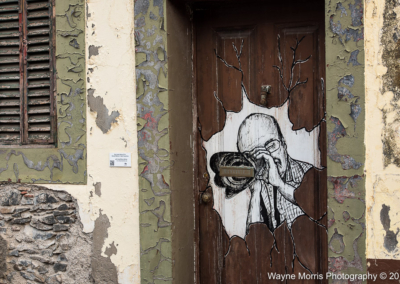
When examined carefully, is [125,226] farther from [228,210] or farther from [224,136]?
[224,136]

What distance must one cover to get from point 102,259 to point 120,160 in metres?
0.79

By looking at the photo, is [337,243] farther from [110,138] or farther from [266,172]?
[110,138]

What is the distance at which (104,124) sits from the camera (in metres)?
2.81

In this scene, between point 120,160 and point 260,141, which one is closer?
point 120,160

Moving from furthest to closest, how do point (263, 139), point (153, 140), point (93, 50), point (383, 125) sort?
point (263, 139) < point (93, 50) < point (153, 140) < point (383, 125)

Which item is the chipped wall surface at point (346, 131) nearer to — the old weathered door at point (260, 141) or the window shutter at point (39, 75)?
the old weathered door at point (260, 141)

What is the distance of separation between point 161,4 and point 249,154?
1333 millimetres

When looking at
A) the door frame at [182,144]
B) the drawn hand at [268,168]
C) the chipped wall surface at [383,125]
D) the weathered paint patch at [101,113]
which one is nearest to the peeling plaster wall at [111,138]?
the weathered paint patch at [101,113]

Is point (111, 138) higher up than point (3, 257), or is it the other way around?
point (111, 138)

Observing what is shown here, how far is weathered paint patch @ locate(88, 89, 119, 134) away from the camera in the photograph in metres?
2.80

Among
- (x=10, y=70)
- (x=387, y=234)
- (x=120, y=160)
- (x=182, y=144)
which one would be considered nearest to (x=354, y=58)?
(x=387, y=234)

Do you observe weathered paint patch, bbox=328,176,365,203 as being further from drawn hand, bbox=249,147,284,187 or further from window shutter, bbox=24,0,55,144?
window shutter, bbox=24,0,55,144

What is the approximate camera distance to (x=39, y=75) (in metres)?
3.02

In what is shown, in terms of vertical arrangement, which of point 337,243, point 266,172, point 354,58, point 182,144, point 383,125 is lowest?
point 337,243
